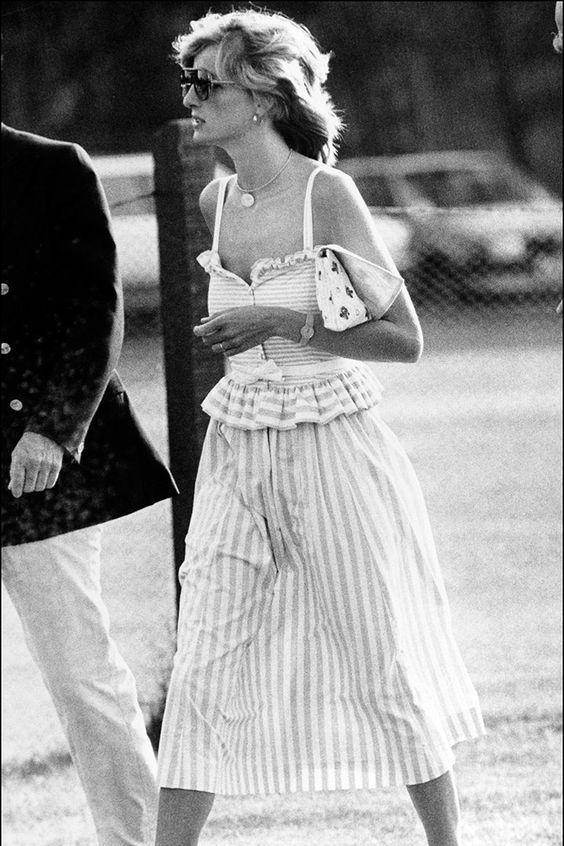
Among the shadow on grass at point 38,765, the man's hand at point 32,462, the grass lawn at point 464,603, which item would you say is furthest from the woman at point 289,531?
the shadow on grass at point 38,765

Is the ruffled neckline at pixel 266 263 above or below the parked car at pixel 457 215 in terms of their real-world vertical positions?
above

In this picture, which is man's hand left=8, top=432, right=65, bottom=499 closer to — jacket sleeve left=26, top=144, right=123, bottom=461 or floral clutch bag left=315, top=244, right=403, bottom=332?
jacket sleeve left=26, top=144, right=123, bottom=461

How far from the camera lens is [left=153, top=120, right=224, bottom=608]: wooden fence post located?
352 cm

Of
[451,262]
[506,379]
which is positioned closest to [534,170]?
[451,262]

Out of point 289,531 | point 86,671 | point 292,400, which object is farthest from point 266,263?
point 86,671

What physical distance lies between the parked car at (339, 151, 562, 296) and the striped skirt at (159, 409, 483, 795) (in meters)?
1.28

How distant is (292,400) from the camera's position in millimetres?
Answer: 2816

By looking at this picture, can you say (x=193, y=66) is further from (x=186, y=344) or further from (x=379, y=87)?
(x=379, y=87)

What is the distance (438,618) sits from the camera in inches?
114

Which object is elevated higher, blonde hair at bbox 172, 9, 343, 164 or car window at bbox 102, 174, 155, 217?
blonde hair at bbox 172, 9, 343, 164

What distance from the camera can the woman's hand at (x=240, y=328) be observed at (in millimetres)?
2725

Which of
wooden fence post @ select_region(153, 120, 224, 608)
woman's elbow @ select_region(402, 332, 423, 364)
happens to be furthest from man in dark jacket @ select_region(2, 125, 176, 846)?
wooden fence post @ select_region(153, 120, 224, 608)

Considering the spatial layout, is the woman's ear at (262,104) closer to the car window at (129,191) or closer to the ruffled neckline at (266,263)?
the ruffled neckline at (266,263)

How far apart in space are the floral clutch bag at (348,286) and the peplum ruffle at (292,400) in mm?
131
